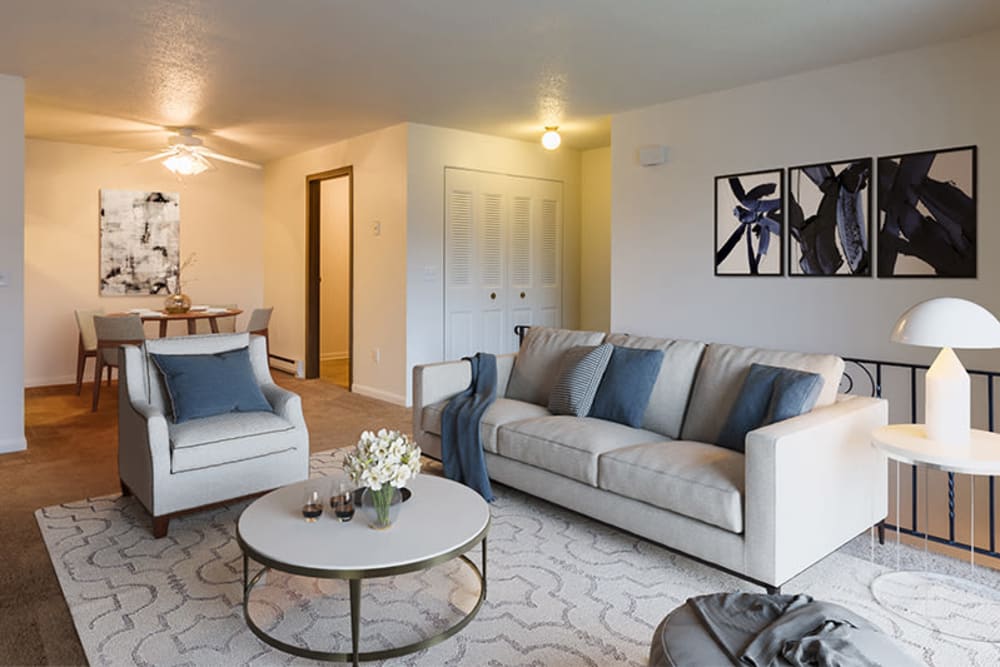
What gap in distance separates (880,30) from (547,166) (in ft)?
12.5

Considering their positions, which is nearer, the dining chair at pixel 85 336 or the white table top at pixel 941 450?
the white table top at pixel 941 450

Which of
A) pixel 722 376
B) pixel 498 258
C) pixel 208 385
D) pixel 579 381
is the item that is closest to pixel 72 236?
pixel 498 258

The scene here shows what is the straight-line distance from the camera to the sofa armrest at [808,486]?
2.36 meters

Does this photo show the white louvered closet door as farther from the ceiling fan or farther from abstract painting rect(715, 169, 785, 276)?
abstract painting rect(715, 169, 785, 276)

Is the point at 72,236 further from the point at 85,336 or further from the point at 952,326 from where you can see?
the point at 952,326

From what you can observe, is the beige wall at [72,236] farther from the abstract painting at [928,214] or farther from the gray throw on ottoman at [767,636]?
the gray throw on ottoman at [767,636]

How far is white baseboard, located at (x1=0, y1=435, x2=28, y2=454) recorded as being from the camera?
177 inches

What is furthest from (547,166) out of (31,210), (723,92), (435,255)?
(31,210)

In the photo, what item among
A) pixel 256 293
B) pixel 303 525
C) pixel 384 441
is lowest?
pixel 303 525

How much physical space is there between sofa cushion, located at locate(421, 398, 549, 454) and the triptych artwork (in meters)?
2.07

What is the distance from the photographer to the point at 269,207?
814 centimetres

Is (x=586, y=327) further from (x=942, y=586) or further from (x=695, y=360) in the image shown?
(x=942, y=586)

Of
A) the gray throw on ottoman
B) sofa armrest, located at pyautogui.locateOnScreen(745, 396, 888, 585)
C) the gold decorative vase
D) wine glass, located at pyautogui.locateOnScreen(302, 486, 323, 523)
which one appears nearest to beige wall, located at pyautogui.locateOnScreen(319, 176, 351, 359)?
the gold decorative vase

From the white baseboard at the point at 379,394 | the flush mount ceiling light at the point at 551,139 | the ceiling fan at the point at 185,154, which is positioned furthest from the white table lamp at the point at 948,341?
the ceiling fan at the point at 185,154
